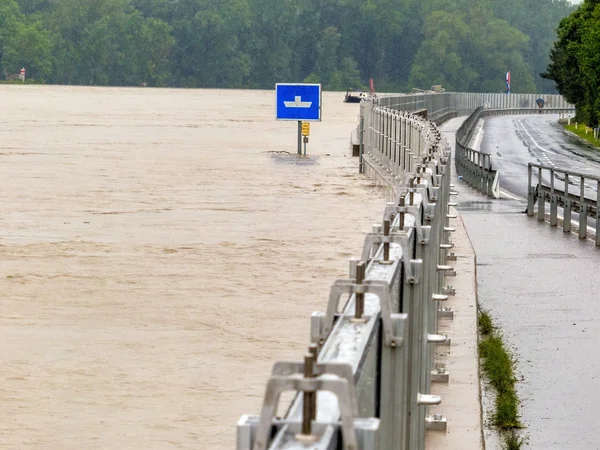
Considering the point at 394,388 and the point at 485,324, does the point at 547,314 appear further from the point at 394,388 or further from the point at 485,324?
the point at 394,388

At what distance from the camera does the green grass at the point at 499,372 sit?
10.1m

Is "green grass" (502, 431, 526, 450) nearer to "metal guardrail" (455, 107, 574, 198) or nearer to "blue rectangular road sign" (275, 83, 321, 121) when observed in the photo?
"metal guardrail" (455, 107, 574, 198)

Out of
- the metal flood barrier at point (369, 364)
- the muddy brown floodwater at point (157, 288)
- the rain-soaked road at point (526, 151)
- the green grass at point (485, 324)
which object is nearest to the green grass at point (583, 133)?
the rain-soaked road at point (526, 151)

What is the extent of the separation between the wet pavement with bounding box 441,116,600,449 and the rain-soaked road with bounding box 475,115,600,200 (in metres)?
9.46

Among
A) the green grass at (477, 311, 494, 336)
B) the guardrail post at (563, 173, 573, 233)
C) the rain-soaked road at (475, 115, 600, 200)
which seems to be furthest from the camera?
the rain-soaked road at (475, 115, 600, 200)

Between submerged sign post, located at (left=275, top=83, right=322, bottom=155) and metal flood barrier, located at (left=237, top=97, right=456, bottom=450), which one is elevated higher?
metal flood barrier, located at (left=237, top=97, right=456, bottom=450)

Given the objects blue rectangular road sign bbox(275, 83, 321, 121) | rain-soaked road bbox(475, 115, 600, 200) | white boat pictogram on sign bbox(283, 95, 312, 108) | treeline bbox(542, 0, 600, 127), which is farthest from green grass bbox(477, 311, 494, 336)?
treeline bbox(542, 0, 600, 127)

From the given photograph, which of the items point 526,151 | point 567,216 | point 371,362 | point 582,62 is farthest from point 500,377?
point 582,62

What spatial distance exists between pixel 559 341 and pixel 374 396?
9.12 metres

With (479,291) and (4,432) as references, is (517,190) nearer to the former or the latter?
(479,291)

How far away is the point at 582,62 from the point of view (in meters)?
78.3

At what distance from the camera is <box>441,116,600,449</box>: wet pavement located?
10336 mm

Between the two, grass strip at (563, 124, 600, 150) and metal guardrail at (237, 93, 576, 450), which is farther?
grass strip at (563, 124, 600, 150)

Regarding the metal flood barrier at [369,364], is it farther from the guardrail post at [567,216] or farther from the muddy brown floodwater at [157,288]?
the guardrail post at [567,216]
